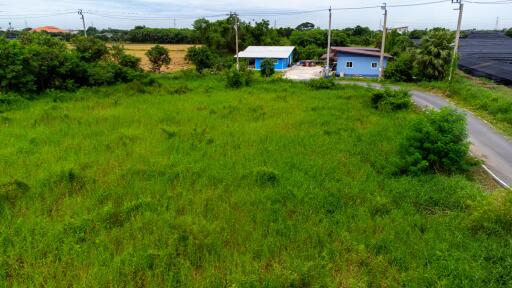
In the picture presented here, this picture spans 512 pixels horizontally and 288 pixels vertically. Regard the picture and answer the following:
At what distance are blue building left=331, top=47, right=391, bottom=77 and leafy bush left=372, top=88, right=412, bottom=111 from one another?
641 inches

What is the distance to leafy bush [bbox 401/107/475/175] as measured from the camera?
9.50 metres

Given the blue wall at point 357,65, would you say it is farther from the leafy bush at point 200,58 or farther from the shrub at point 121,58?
the shrub at point 121,58

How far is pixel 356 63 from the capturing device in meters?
33.9

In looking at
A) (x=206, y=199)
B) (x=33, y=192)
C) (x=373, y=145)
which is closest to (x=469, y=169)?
(x=373, y=145)

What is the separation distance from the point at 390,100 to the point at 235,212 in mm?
12660

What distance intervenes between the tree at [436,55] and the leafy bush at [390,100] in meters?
9.76

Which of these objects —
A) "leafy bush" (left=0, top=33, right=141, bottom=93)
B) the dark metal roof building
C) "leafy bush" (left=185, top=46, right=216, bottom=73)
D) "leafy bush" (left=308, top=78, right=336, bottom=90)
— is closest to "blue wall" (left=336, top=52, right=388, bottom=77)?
the dark metal roof building

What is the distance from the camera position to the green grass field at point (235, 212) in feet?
18.6

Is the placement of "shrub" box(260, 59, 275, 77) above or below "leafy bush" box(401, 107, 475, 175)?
above

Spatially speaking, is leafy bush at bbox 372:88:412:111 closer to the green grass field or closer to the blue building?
the green grass field

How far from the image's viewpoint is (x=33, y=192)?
8180mm

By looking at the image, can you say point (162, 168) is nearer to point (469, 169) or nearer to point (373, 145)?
point (373, 145)

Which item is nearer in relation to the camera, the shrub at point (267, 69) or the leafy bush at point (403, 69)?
the leafy bush at point (403, 69)

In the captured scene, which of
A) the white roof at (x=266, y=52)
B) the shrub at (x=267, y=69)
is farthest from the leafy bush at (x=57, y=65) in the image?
the white roof at (x=266, y=52)
